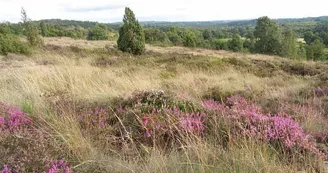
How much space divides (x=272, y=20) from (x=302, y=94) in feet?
201

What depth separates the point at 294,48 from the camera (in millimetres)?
57781

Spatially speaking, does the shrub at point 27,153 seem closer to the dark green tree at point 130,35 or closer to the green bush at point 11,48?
the green bush at point 11,48

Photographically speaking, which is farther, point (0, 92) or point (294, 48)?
point (294, 48)

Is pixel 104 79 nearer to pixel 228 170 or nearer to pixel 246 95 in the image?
pixel 246 95

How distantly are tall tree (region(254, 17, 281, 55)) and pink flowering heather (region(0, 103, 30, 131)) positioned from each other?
60716 millimetres

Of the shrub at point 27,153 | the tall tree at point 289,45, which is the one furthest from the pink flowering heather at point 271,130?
the tall tree at point 289,45

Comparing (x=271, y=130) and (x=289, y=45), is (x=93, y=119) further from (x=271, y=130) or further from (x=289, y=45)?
(x=289, y=45)

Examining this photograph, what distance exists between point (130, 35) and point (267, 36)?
1798 inches

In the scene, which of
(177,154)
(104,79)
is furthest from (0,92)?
(177,154)

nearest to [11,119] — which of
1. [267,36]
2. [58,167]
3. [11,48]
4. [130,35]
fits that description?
[58,167]

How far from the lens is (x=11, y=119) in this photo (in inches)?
131

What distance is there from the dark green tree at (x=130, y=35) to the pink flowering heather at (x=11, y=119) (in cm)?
1860

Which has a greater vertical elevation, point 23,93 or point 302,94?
point 23,93

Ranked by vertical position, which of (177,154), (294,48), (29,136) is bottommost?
(294,48)
